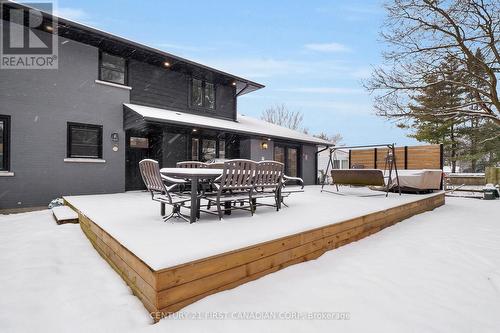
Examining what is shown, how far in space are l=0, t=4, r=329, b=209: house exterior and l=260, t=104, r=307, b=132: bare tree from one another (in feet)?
80.0

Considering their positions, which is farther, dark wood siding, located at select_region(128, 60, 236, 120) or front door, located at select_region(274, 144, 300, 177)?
front door, located at select_region(274, 144, 300, 177)

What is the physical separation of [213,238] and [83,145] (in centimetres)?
681

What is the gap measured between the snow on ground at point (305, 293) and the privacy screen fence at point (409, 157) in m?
5.75

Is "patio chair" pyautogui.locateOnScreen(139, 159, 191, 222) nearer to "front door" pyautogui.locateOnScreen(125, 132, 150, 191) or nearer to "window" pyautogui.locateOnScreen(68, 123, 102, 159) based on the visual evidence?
"window" pyautogui.locateOnScreen(68, 123, 102, 159)

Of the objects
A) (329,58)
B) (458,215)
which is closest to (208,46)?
(329,58)

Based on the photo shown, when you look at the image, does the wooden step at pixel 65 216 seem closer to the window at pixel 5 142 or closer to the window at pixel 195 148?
the window at pixel 5 142

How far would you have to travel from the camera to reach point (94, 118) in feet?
25.5

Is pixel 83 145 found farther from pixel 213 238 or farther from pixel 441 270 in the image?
pixel 441 270

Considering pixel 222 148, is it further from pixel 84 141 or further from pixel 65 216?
pixel 65 216

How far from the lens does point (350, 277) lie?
2766 mm

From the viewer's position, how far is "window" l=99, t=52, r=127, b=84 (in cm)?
816

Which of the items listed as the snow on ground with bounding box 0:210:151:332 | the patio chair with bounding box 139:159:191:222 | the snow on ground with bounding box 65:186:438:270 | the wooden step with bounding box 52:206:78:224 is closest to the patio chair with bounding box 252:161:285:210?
the snow on ground with bounding box 65:186:438:270

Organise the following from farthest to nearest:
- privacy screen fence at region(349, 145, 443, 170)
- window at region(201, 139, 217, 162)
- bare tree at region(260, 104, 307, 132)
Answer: bare tree at region(260, 104, 307, 132) → window at region(201, 139, 217, 162) → privacy screen fence at region(349, 145, 443, 170)

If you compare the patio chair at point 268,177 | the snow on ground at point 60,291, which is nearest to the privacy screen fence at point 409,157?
the patio chair at point 268,177
